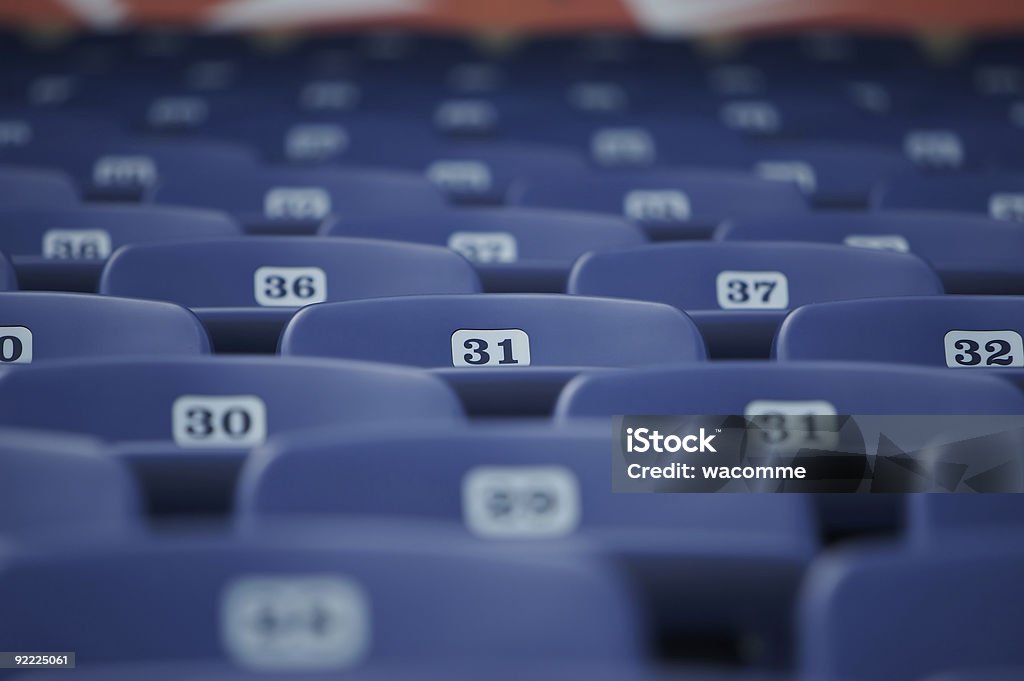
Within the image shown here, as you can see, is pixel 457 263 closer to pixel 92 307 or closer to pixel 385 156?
pixel 92 307

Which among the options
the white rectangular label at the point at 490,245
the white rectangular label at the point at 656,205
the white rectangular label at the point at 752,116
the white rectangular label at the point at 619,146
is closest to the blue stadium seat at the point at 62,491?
the white rectangular label at the point at 490,245

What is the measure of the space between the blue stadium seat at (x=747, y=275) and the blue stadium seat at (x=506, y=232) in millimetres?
226

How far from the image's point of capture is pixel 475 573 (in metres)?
0.55

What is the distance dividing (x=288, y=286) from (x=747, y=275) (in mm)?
523

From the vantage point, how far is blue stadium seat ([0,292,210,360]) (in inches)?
40.9

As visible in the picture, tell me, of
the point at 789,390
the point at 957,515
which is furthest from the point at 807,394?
the point at 957,515

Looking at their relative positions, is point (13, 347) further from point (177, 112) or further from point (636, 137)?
point (177, 112)

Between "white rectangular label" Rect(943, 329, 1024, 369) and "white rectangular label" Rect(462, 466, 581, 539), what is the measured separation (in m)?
0.56

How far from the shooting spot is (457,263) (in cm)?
131

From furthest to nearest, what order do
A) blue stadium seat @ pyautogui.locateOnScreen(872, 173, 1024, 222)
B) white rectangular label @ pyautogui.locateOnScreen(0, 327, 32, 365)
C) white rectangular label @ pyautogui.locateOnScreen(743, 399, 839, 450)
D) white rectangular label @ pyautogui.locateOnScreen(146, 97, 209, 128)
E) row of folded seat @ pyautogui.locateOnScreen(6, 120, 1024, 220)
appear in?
white rectangular label @ pyautogui.locateOnScreen(146, 97, 209, 128) < blue stadium seat @ pyautogui.locateOnScreen(872, 173, 1024, 222) < row of folded seat @ pyautogui.locateOnScreen(6, 120, 1024, 220) < white rectangular label @ pyautogui.locateOnScreen(0, 327, 32, 365) < white rectangular label @ pyautogui.locateOnScreen(743, 399, 839, 450)

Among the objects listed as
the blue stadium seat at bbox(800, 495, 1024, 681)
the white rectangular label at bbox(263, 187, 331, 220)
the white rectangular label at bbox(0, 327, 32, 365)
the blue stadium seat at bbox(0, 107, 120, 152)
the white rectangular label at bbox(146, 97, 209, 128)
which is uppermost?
the white rectangular label at bbox(146, 97, 209, 128)

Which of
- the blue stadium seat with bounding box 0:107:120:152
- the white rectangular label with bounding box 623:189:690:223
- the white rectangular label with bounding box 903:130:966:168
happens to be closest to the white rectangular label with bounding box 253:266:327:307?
the white rectangular label with bounding box 623:189:690:223

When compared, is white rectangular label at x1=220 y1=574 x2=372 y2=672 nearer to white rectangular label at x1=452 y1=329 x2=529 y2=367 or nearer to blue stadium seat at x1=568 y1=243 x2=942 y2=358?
white rectangular label at x1=452 y1=329 x2=529 y2=367

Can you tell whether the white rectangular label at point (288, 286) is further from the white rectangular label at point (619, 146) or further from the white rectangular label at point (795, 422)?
the white rectangular label at point (619, 146)
